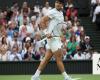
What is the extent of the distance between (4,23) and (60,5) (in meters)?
9.61

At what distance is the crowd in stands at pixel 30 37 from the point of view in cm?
2134

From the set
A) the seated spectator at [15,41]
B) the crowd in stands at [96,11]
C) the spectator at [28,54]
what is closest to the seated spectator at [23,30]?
the seated spectator at [15,41]

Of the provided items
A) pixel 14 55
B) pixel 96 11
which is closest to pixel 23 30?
pixel 14 55

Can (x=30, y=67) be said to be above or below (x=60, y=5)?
below

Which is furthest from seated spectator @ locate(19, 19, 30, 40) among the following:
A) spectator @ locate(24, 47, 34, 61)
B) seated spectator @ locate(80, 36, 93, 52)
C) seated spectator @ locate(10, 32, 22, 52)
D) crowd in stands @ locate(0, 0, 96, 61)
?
seated spectator @ locate(80, 36, 93, 52)

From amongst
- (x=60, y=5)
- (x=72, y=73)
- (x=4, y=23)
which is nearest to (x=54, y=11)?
(x=60, y=5)

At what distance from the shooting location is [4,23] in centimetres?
2386

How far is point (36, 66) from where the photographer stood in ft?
68.3

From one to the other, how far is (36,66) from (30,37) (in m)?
2.13

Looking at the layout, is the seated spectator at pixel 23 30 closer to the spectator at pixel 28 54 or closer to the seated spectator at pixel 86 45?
the spectator at pixel 28 54

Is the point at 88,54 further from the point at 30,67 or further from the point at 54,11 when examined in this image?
the point at 54,11

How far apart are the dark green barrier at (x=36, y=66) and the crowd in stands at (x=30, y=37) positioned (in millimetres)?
A: 387

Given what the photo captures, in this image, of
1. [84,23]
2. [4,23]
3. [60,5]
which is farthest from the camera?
[84,23]

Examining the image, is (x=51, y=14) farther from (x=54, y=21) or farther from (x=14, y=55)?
(x=14, y=55)
